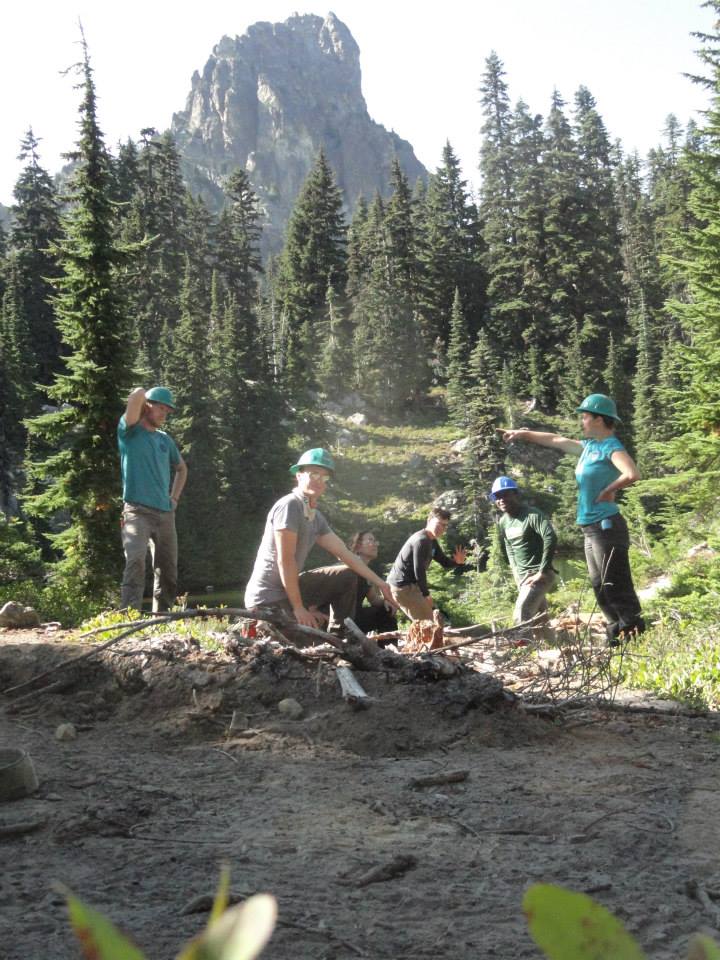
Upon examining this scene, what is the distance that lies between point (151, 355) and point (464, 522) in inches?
836

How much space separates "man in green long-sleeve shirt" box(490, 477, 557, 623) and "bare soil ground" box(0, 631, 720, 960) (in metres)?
3.10

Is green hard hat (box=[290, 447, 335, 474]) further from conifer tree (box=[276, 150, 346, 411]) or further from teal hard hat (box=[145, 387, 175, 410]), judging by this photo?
conifer tree (box=[276, 150, 346, 411])

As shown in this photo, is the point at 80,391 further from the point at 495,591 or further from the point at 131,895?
the point at 131,895

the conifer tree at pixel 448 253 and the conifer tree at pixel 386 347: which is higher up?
the conifer tree at pixel 448 253

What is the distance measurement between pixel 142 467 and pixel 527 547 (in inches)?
145

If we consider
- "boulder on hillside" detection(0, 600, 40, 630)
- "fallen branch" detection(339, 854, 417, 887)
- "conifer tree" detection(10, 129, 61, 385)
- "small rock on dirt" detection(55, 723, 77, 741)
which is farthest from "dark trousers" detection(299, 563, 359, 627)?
"conifer tree" detection(10, 129, 61, 385)

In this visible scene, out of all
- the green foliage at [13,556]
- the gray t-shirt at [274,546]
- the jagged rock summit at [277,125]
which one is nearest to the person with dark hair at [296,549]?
the gray t-shirt at [274,546]

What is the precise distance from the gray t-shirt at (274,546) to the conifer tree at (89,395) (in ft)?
41.1

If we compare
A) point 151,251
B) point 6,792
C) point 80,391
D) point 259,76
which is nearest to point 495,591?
point 80,391

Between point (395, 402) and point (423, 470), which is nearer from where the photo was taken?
point (423, 470)

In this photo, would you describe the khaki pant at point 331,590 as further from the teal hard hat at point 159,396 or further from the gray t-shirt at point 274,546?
the teal hard hat at point 159,396

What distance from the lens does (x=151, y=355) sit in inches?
1980

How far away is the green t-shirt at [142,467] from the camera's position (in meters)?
8.00

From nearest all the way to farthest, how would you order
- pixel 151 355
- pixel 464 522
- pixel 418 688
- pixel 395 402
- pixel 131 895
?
pixel 131 895
pixel 418 688
pixel 464 522
pixel 151 355
pixel 395 402
